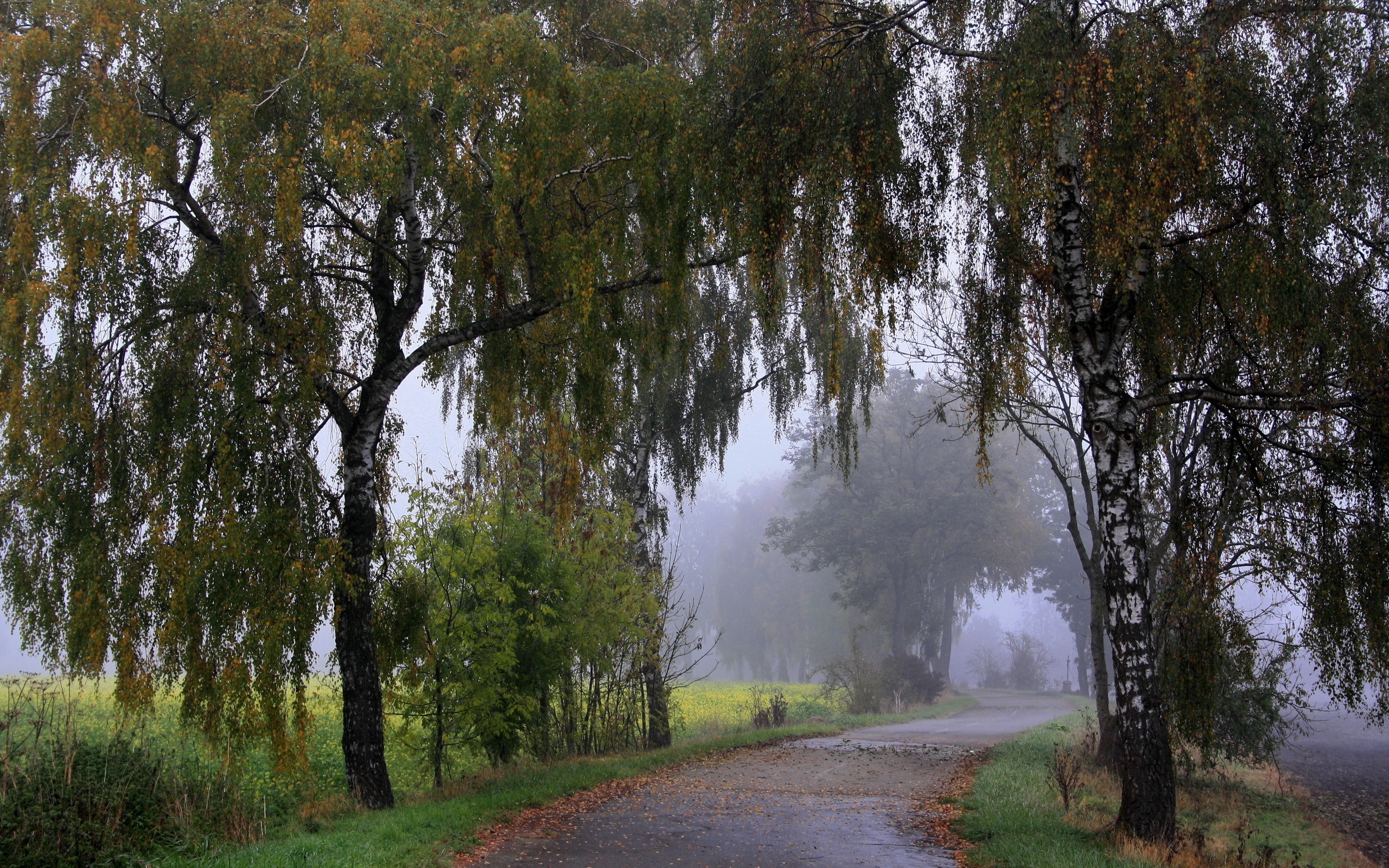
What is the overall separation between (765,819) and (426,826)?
11.5ft

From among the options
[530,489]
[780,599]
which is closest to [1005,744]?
[530,489]

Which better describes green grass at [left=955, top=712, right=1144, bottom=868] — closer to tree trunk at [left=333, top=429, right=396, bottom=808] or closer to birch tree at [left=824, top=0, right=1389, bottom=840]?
birch tree at [left=824, top=0, right=1389, bottom=840]

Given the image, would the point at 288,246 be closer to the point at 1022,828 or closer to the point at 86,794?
the point at 86,794

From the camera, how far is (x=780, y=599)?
71250 millimetres

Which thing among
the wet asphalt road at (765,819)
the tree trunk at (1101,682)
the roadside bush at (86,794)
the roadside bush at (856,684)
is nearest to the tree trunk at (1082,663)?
the roadside bush at (856,684)

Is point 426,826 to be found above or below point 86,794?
below

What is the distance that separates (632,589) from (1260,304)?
9.29 metres

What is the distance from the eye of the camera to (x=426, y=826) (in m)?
8.70

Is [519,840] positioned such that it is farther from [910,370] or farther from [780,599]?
[780,599]

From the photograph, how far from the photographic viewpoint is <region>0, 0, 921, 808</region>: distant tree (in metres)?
8.06

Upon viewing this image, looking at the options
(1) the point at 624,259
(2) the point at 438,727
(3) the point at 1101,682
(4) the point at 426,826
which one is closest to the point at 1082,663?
(3) the point at 1101,682

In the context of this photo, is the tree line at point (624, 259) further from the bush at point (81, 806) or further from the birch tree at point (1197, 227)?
the bush at point (81, 806)

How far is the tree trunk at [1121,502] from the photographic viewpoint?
322 inches

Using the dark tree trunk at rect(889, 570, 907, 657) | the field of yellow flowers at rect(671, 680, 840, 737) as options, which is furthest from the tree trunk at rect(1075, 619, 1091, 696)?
the field of yellow flowers at rect(671, 680, 840, 737)
